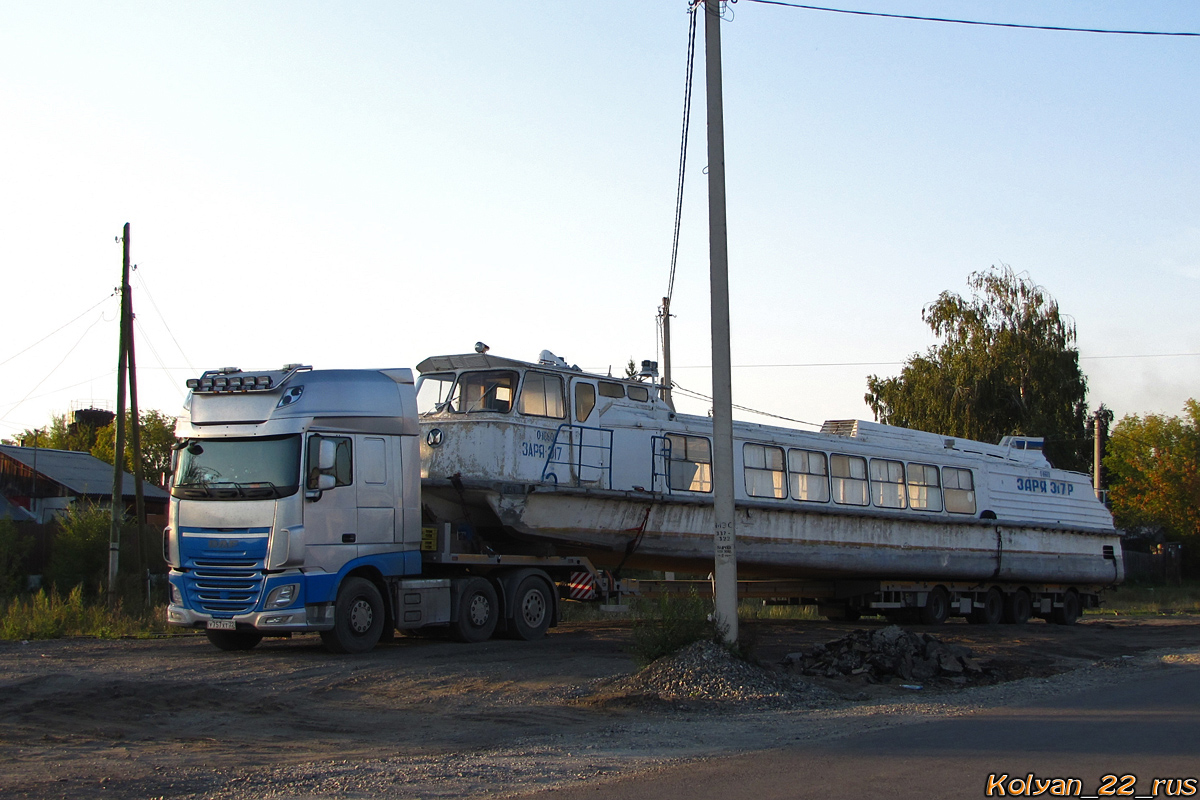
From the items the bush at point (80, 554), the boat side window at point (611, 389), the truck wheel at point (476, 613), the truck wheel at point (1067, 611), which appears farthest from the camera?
the bush at point (80, 554)

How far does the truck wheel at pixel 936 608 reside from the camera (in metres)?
24.1

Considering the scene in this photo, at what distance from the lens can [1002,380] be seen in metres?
48.8

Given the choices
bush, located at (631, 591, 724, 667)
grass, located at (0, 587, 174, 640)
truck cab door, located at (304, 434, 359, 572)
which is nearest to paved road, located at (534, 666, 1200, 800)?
bush, located at (631, 591, 724, 667)

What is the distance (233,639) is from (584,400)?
657cm

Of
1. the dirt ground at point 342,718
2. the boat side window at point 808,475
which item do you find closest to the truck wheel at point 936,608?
the boat side window at point 808,475

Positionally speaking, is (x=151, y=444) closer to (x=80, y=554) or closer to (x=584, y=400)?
(x=80, y=554)

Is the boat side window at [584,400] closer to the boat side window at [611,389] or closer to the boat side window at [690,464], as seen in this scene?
Result: the boat side window at [611,389]

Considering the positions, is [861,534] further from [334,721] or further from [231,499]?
[334,721]

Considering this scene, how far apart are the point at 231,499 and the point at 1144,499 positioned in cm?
5404

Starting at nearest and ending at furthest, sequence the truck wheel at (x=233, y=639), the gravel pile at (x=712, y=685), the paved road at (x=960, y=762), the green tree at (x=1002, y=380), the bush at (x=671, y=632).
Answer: the paved road at (x=960, y=762) < the gravel pile at (x=712, y=685) < the bush at (x=671, y=632) < the truck wheel at (x=233, y=639) < the green tree at (x=1002, y=380)

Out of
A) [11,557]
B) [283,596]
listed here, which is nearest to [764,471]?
[283,596]

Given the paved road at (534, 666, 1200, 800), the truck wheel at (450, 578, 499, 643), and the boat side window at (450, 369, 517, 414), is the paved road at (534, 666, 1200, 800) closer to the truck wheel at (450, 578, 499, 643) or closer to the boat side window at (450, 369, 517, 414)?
the truck wheel at (450, 578, 499, 643)

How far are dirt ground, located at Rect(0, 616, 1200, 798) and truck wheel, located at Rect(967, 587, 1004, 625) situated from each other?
28.4 feet

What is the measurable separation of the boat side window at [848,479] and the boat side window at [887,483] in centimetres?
36
